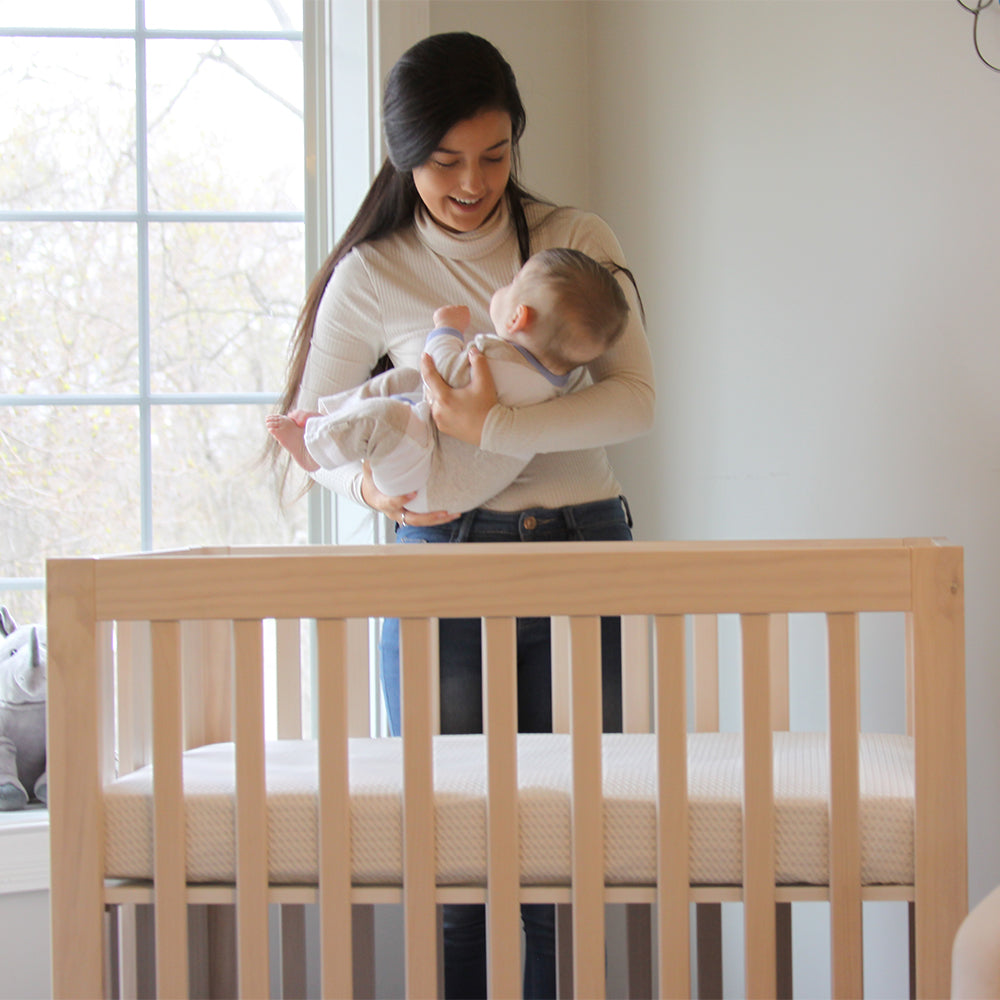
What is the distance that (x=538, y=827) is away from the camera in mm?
881

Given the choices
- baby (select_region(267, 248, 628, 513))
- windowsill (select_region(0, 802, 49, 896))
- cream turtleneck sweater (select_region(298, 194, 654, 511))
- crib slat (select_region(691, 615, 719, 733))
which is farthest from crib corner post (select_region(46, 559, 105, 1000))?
→ windowsill (select_region(0, 802, 49, 896))

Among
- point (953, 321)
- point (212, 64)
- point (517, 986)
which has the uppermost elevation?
point (212, 64)

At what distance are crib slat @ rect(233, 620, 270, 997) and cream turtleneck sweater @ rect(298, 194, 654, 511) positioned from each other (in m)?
0.51

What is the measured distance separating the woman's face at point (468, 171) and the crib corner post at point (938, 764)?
712mm

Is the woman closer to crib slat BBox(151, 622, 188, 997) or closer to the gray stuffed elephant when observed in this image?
crib slat BBox(151, 622, 188, 997)

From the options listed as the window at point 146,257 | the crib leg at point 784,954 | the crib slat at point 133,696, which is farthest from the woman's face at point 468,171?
the crib leg at point 784,954

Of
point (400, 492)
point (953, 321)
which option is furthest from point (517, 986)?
point (953, 321)

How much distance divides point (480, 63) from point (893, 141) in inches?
21.8

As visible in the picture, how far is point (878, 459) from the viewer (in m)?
1.41

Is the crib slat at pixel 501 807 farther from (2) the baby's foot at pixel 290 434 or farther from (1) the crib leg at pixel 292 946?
(2) the baby's foot at pixel 290 434

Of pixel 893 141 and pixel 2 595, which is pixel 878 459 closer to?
pixel 893 141

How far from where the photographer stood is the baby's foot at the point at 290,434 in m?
1.26

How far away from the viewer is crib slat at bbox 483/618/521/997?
34.1 inches

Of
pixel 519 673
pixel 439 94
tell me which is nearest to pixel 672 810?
pixel 519 673
